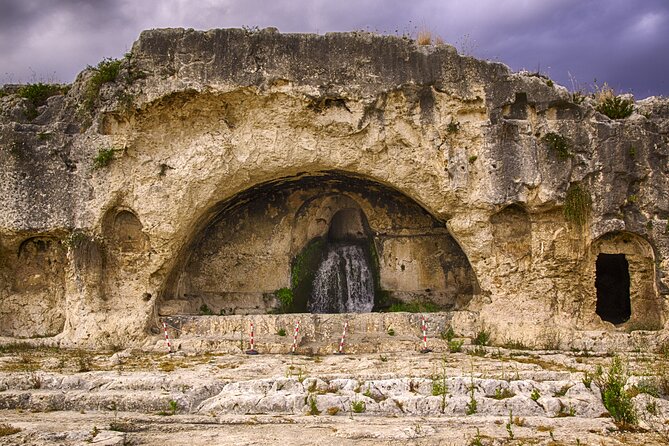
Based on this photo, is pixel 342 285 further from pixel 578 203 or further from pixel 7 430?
pixel 7 430

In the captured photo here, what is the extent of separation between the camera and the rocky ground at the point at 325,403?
22.5 feet

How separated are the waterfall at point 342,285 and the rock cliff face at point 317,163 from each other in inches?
144

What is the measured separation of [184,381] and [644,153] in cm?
995

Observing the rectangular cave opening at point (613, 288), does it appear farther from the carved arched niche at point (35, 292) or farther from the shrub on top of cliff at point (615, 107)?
the carved arched niche at point (35, 292)

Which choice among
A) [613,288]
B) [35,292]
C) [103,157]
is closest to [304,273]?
[103,157]

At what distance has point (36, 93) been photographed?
14.2m

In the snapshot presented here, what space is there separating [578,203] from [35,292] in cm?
1134

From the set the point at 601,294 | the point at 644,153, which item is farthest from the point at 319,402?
the point at 601,294

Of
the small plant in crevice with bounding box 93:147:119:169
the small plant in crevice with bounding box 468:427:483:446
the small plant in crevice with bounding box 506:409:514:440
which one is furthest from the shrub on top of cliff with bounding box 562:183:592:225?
the small plant in crevice with bounding box 93:147:119:169

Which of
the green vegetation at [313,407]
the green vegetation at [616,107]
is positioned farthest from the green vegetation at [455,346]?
the green vegetation at [616,107]

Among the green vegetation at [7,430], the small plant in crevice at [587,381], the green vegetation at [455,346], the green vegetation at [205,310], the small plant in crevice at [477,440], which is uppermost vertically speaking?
the green vegetation at [205,310]

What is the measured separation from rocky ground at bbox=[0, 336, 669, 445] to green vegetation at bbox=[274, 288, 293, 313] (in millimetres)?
5014

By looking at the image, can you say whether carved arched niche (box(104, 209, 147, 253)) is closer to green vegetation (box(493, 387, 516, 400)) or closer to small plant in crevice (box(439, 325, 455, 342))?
small plant in crevice (box(439, 325, 455, 342))

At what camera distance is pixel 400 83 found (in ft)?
43.4
